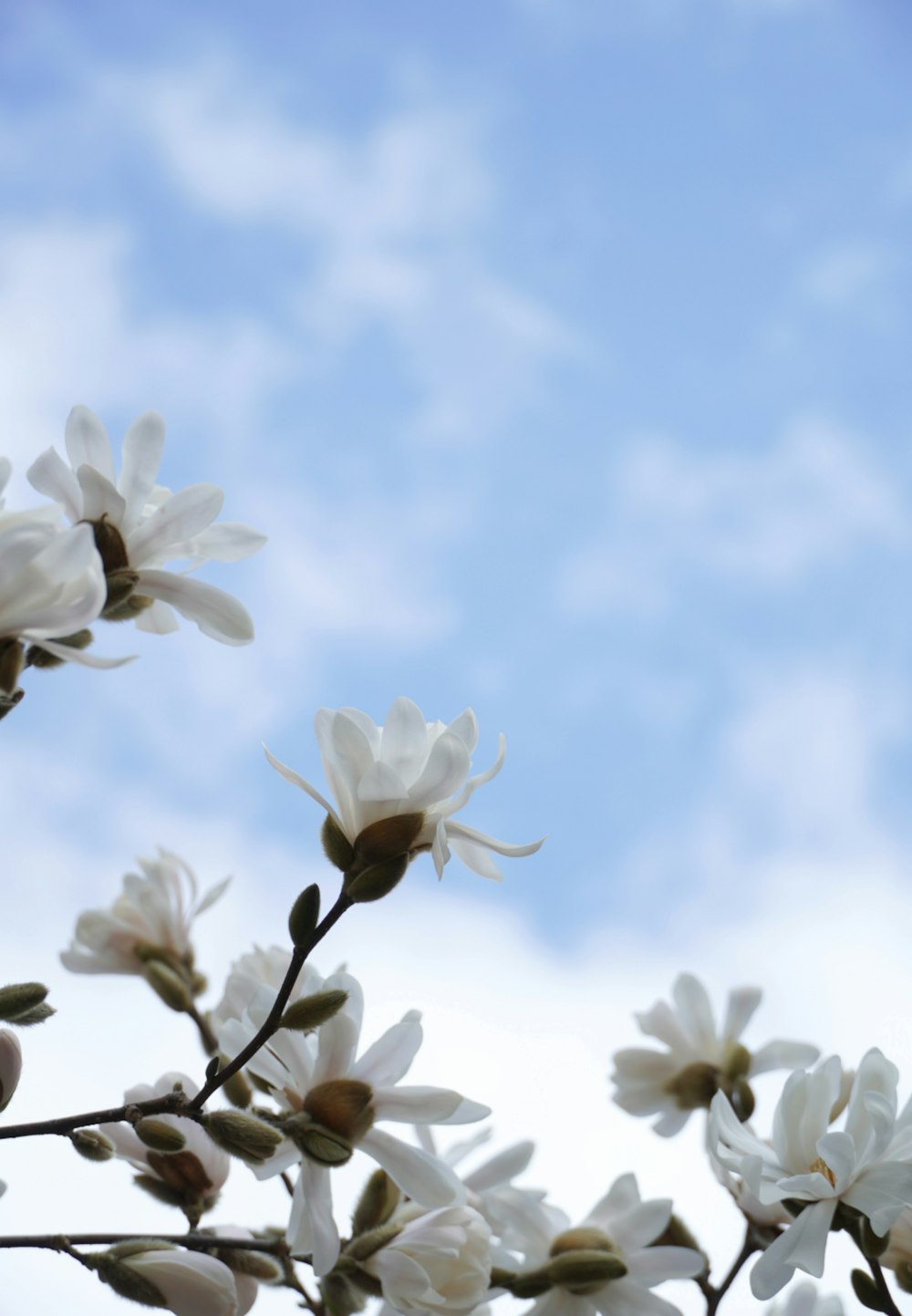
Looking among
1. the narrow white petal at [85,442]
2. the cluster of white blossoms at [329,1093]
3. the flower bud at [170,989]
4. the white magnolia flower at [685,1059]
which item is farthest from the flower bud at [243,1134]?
the white magnolia flower at [685,1059]

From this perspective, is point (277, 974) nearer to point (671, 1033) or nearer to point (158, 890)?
point (158, 890)

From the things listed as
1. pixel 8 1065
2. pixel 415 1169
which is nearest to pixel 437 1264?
pixel 415 1169

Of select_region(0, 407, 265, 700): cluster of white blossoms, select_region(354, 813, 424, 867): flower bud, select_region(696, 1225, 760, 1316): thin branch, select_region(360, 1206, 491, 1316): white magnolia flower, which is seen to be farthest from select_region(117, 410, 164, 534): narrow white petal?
select_region(696, 1225, 760, 1316): thin branch

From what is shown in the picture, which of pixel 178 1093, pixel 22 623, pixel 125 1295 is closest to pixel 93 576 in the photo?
pixel 22 623

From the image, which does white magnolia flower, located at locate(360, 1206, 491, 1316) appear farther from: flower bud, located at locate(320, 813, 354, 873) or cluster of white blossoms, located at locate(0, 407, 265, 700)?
cluster of white blossoms, located at locate(0, 407, 265, 700)

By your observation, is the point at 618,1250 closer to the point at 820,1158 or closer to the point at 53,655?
the point at 820,1158

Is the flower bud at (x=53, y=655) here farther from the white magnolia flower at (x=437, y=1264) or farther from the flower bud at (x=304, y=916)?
the white magnolia flower at (x=437, y=1264)
